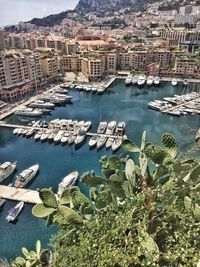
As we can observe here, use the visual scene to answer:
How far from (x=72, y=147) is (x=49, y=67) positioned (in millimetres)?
23869

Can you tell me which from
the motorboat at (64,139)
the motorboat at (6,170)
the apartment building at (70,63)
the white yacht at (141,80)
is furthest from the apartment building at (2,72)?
the white yacht at (141,80)

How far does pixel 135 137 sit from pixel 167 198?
69.9 ft

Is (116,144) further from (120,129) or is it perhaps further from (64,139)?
(64,139)

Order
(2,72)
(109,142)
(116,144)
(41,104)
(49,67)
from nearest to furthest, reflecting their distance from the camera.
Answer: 1. (116,144)
2. (109,142)
3. (41,104)
4. (2,72)
5. (49,67)

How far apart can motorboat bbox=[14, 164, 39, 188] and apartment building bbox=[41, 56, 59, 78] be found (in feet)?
88.5

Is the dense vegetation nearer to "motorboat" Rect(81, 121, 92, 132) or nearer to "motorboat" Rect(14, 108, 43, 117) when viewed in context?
"motorboat" Rect(81, 121, 92, 132)

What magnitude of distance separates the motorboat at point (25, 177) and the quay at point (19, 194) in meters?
0.47

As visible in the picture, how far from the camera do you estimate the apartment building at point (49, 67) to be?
43222 millimetres

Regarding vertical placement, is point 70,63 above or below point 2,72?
below

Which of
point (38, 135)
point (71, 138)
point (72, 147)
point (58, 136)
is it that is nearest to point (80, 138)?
point (71, 138)

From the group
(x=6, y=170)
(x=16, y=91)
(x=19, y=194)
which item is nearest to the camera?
(x=19, y=194)

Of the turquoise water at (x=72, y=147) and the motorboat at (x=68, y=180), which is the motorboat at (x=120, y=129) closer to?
the turquoise water at (x=72, y=147)

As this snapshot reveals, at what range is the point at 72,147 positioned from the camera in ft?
78.3

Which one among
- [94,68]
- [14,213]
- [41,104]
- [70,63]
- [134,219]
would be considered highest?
[134,219]
